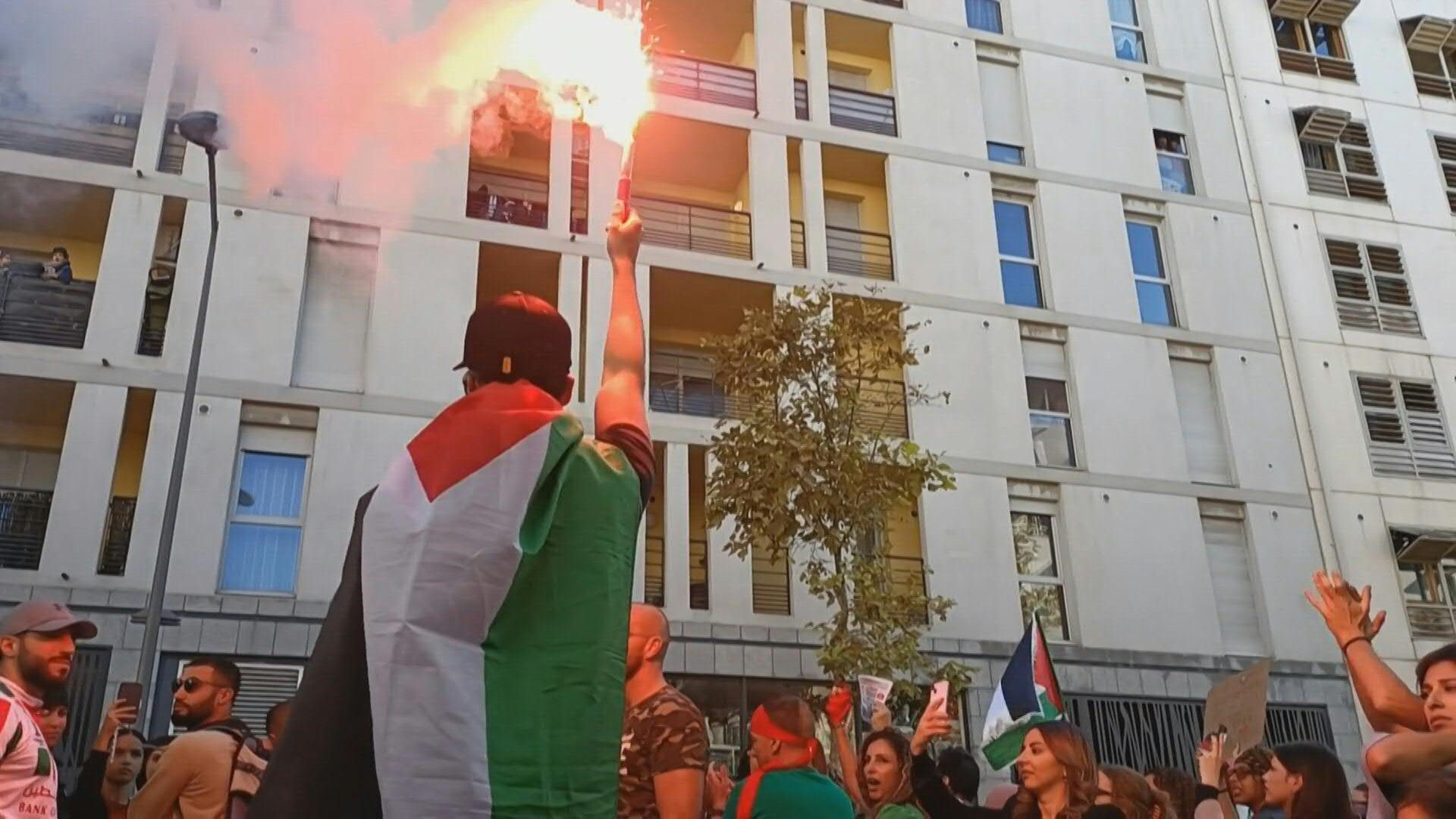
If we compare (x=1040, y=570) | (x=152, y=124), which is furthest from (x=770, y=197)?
(x=152, y=124)

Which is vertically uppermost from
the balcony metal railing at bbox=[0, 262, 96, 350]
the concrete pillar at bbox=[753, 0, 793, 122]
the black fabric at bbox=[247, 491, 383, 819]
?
the concrete pillar at bbox=[753, 0, 793, 122]

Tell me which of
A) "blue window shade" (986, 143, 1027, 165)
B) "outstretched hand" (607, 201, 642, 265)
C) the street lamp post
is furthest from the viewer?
"blue window shade" (986, 143, 1027, 165)

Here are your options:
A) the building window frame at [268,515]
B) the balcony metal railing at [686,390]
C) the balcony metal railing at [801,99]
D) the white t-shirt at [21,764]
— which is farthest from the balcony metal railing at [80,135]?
the white t-shirt at [21,764]

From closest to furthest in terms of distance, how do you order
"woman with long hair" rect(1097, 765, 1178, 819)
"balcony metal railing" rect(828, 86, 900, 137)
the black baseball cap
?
the black baseball cap < "woman with long hair" rect(1097, 765, 1178, 819) < "balcony metal railing" rect(828, 86, 900, 137)

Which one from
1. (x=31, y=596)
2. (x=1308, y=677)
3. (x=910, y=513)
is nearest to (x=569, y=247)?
(x=910, y=513)

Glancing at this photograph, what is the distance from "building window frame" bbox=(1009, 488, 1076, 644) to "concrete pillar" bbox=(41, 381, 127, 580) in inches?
491

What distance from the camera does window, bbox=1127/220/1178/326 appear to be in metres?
21.3

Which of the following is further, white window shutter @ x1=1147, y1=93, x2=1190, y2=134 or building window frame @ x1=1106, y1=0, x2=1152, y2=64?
building window frame @ x1=1106, y1=0, x2=1152, y2=64

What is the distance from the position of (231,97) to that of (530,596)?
287 inches

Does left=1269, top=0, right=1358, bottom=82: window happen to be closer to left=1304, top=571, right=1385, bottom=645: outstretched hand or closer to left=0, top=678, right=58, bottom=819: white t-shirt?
left=1304, top=571, right=1385, bottom=645: outstretched hand

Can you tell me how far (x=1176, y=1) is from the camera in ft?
78.9

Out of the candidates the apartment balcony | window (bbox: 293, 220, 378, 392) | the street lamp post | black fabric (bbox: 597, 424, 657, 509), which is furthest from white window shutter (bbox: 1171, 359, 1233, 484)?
black fabric (bbox: 597, 424, 657, 509)

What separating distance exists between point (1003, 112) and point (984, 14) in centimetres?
222

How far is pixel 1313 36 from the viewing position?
25234 millimetres
